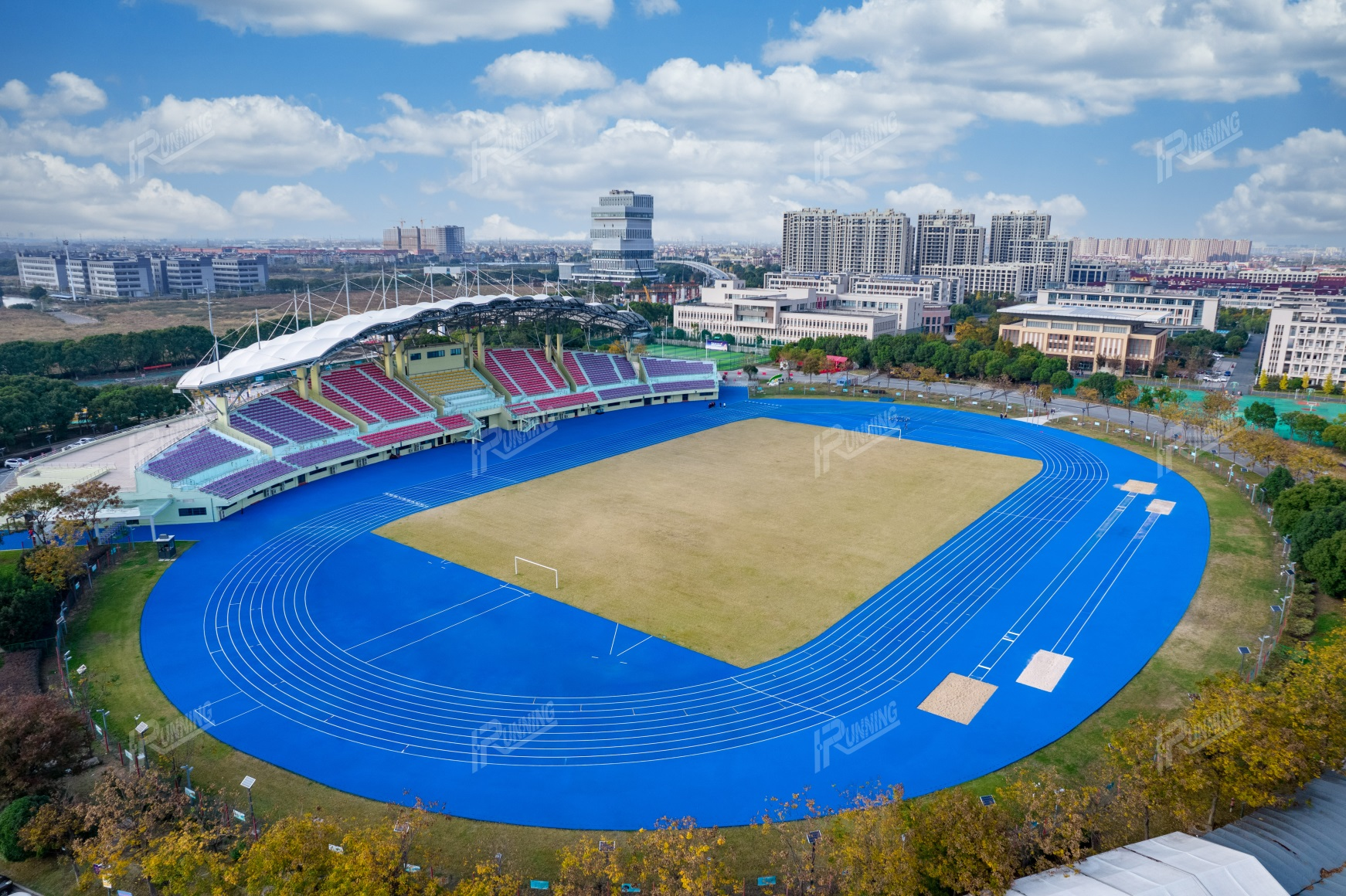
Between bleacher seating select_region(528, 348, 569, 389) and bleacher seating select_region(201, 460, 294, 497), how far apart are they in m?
21.5

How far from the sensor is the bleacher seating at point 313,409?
43000 millimetres

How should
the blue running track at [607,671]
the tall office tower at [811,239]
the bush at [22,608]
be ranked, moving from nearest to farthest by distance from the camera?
the blue running track at [607,671] < the bush at [22,608] < the tall office tower at [811,239]

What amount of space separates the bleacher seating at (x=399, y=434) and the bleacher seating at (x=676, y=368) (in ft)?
66.9

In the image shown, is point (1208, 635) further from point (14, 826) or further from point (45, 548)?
point (45, 548)

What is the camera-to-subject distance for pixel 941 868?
502 inches

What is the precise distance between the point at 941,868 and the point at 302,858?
10378mm

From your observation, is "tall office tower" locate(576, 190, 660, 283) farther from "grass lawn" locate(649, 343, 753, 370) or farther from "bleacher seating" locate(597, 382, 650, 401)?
"bleacher seating" locate(597, 382, 650, 401)

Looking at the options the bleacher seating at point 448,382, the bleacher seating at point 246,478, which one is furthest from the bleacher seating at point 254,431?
the bleacher seating at point 448,382

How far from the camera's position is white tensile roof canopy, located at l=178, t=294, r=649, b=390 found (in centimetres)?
3803

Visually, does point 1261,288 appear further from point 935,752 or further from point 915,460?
point 935,752

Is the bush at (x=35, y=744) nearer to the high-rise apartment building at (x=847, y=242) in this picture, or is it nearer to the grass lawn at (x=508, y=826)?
the grass lawn at (x=508, y=826)

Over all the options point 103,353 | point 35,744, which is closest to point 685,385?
point 103,353

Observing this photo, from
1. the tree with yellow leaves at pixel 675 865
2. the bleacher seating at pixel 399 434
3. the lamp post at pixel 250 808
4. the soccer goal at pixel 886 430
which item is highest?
the bleacher seating at pixel 399 434

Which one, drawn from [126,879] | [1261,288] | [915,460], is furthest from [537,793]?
[1261,288]
